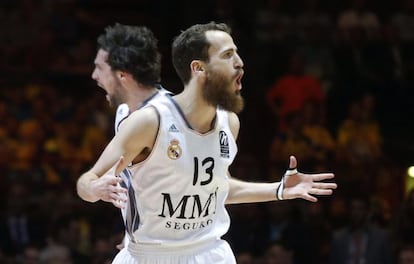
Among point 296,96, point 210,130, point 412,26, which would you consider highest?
point 412,26

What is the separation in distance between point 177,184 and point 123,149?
37 centimetres

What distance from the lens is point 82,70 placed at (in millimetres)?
11773

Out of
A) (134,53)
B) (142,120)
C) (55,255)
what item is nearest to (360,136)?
(55,255)

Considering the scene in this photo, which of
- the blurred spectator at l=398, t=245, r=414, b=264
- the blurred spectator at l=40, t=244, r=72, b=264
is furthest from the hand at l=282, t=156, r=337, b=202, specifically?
the blurred spectator at l=40, t=244, r=72, b=264

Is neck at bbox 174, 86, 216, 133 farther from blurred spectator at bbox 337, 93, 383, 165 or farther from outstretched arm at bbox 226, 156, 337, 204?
blurred spectator at bbox 337, 93, 383, 165

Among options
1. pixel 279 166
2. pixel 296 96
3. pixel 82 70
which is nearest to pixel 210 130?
pixel 279 166

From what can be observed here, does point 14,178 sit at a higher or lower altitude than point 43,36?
lower

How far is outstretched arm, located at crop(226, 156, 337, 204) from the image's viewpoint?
541 centimetres

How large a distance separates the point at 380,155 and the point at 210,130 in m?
5.44

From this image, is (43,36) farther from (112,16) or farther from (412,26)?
(412,26)

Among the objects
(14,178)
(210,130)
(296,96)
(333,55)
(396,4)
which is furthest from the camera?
(396,4)

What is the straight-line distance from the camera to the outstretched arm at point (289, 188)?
213 inches

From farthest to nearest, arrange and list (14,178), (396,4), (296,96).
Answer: (396,4)
(296,96)
(14,178)

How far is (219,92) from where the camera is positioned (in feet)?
17.2
